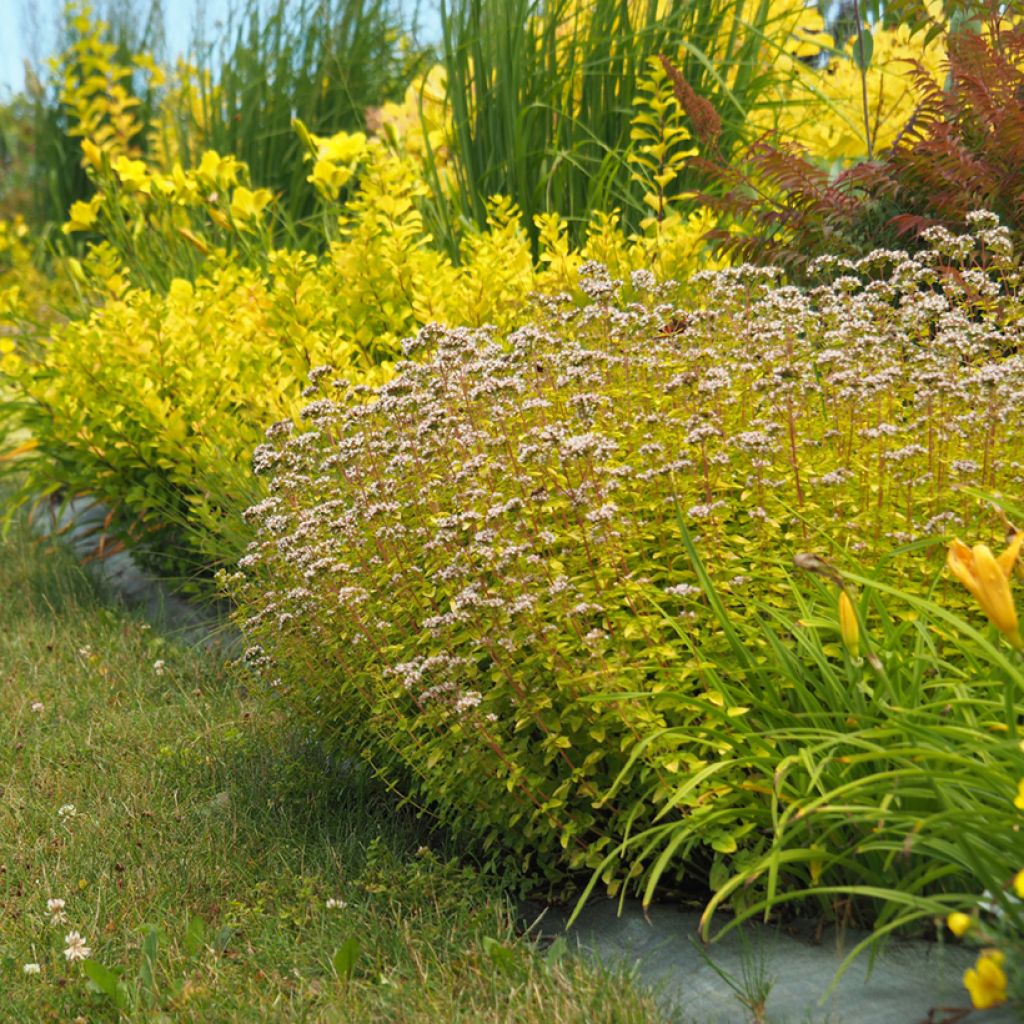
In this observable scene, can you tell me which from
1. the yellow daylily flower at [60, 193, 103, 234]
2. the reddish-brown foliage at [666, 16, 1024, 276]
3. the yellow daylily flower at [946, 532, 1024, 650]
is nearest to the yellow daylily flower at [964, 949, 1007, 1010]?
the yellow daylily flower at [946, 532, 1024, 650]

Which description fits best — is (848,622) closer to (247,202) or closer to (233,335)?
(233,335)

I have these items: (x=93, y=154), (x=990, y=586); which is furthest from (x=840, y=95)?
(x=990, y=586)

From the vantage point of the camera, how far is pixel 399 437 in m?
3.12

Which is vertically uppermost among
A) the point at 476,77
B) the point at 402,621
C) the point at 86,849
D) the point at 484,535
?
the point at 476,77

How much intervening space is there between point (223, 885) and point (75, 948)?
0.44m

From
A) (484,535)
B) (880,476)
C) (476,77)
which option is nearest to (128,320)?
(476,77)

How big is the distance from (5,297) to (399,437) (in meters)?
3.65

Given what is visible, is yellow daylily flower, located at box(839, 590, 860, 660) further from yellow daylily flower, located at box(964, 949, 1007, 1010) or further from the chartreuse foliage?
the chartreuse foliage

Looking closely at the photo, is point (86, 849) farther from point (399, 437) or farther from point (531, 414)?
point (531, 414)

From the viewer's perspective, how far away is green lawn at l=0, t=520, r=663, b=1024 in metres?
2.45

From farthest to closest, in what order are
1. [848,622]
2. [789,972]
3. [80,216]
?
[80,216] → [789,972] → [848,622]

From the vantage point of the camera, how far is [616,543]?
101 inches

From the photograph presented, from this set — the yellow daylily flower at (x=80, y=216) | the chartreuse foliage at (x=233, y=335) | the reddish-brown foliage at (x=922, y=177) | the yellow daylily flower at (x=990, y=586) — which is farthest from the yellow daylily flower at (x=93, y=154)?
the yellow daylily flower at (x=990, y=586)

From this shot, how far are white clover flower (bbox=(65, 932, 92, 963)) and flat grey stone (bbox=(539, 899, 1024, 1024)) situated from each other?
1.05m
